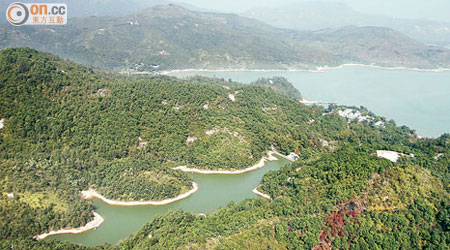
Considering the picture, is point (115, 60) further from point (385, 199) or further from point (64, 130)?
point (385, 199)

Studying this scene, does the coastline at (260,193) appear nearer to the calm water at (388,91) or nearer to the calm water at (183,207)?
the calm water at (183,207)

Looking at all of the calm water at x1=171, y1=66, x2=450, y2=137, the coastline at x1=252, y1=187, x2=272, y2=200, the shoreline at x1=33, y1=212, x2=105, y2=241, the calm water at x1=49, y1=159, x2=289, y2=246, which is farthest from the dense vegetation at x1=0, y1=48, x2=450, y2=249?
the calm water at x1=171, y1=66, x2=450, y2=137

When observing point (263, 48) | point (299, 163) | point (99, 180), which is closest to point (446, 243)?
point (299, 163)

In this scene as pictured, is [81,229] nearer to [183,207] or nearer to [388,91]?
[183,207]

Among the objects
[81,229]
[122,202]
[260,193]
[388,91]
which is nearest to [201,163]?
[260,193]

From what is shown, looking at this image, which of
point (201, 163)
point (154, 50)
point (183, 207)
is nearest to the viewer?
point (183, 207)

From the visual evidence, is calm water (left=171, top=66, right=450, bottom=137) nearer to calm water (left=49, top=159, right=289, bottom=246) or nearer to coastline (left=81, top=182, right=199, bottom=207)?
calm water (left=49, top=159, right=289, bottom=246)
